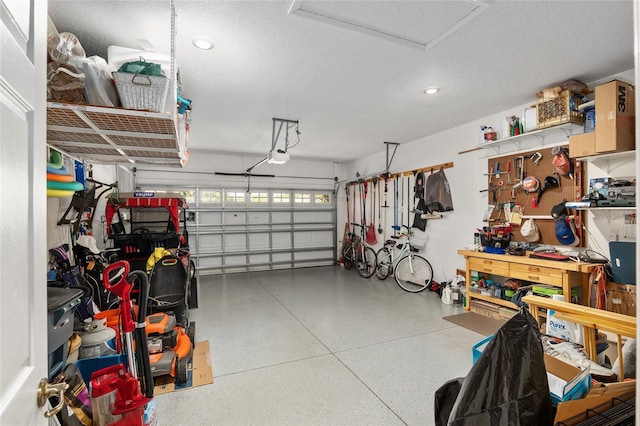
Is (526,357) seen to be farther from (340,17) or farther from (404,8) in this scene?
(340,17)

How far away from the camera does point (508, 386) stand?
3.71ft

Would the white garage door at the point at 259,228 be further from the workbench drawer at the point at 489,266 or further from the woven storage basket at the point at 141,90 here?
the woven storage basket at the point at 141,90

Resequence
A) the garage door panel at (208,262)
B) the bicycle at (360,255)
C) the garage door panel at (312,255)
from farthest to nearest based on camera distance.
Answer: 1. the garage door panel at (312,255)
2. the garage door panel at (208,262)
3. the bicycle at (360,255)

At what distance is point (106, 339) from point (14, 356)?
169cm

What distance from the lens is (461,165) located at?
4957mm

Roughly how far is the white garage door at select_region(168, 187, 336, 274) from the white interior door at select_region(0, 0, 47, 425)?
6322mm

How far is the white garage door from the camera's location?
721 cm

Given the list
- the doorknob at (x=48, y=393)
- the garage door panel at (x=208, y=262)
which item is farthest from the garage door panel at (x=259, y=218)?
the doorknob at (x=48, y=393)

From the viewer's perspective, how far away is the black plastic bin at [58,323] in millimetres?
1324

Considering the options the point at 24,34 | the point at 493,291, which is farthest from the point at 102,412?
the point at 493,291

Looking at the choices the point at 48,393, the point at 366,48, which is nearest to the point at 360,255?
the point at 366,48

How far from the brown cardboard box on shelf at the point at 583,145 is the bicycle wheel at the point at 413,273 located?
2909 mm

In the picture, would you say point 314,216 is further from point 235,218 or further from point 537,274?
point 537,274

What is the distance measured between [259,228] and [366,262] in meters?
2.83
